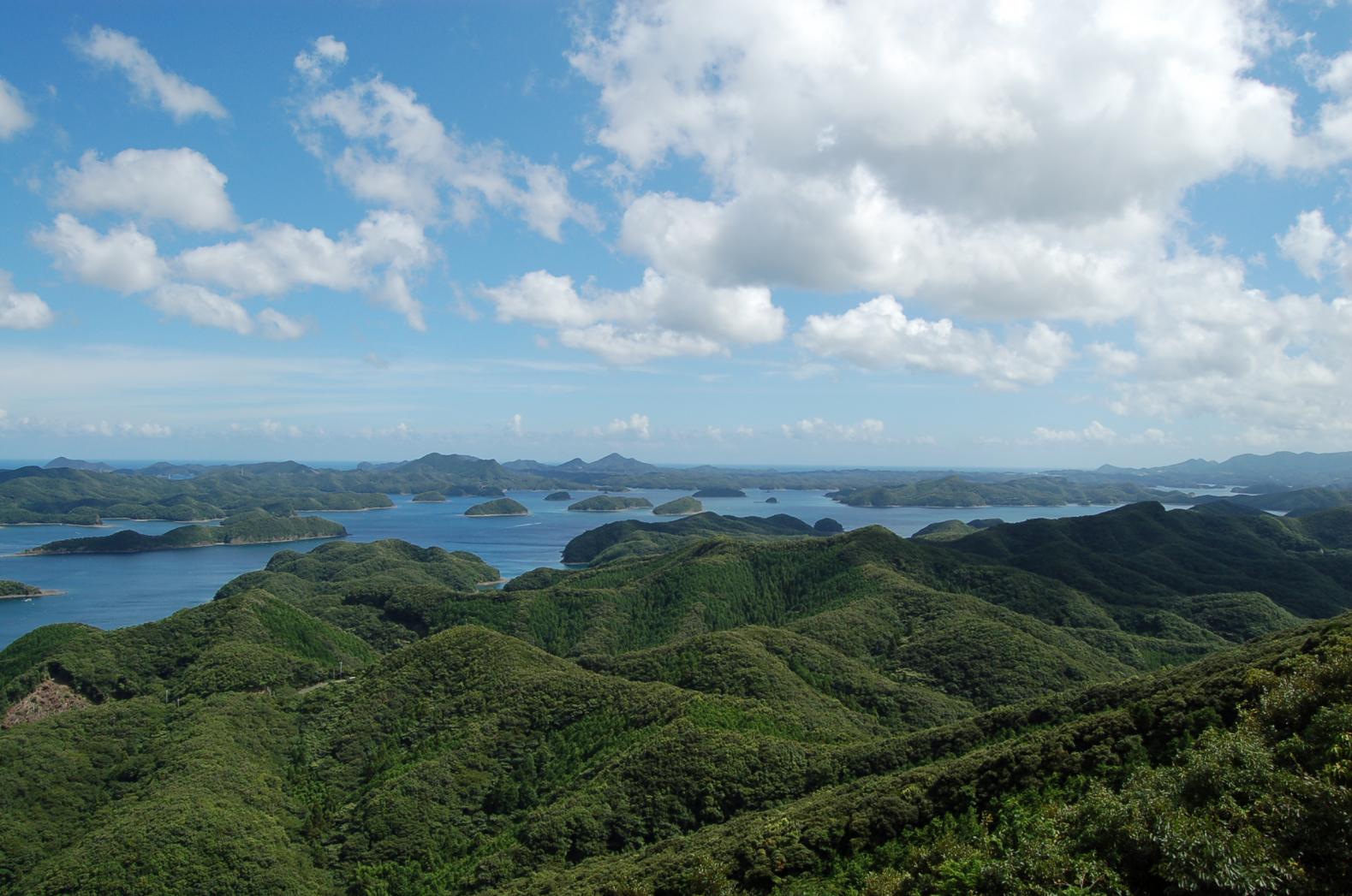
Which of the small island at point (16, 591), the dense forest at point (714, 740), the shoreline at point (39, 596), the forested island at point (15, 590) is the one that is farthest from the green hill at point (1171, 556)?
the forested island at point (15, 590)

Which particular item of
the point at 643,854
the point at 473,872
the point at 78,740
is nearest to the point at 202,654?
the point at 78,740

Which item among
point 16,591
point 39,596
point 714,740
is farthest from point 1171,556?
point 16,591

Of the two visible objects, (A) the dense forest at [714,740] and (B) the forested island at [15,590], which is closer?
(A) the dense forest at [714,740]

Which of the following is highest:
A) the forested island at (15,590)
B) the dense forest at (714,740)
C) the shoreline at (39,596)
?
the dense forest at (714,740)

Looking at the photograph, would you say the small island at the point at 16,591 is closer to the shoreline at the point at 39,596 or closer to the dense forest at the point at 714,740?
the shoreline at the point at 39,596

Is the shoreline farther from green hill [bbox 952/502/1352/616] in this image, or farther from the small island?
green hill [bbox 952/502/1352/616]

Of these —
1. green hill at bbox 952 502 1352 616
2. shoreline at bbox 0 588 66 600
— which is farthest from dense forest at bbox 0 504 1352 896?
shoreline at bbox 0 588 66 600

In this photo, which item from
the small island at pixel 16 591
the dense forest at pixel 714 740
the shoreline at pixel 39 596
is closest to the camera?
the dense forest at pixel 714 740

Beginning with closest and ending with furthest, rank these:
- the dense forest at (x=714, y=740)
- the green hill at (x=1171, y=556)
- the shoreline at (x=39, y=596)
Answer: the dense forest at (x=714, y=740), the green hill at (x=1171, y=556), the shoreline at (x=39, y=596)
